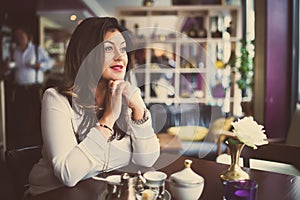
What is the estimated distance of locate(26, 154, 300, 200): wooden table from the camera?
120 cm

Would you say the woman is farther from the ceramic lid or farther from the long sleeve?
the ceramic lid

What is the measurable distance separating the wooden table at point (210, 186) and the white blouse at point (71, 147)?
5cm

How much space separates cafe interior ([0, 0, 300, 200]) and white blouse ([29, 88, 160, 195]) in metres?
0.06


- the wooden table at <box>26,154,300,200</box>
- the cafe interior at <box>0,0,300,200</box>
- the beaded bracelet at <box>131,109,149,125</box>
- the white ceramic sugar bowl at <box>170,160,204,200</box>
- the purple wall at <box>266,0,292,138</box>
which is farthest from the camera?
the purple wall at <box>266,0,292,138</box>

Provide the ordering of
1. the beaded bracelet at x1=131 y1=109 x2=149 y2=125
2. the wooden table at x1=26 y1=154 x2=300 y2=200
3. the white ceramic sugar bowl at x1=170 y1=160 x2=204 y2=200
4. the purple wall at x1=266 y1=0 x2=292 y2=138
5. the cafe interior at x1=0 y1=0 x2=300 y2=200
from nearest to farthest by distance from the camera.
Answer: the white ceramic sugar bowl at x1=170 y1=160 x2=204 y2=200
the wooden table at x1=26 y1=154 x2=300 y2=200
the beaded bracelet at x1=131 y1=109 x2=149 y2=125
the cafe interior at x1=0 y1=0 x2=300 y2=200
the purple wall at x1=266 y1=0 x2=292 y2=138

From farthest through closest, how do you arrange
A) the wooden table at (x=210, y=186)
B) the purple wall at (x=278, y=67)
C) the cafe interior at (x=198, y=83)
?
the purple wall at (x=278, y=67)
the cafe interior at (x=198, y=83)
the wooden table at (x=210, y=186)

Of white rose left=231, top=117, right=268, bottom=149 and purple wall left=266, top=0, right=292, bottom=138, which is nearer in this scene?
white rose left=231, top=117, right=268, bottom=149

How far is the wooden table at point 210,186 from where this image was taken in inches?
47.4

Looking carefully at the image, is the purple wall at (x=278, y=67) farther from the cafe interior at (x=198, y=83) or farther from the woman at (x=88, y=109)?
the woman at (x=88, y=109)

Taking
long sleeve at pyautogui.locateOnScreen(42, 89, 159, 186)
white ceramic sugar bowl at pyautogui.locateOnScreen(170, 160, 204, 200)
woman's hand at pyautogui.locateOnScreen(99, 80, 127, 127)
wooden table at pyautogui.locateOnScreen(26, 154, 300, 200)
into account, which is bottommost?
wooden table at pyautogui.locateOnScreen(26, 154, 300, 200)

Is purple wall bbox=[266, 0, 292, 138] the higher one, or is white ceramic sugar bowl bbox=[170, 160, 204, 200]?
purple wall bbox=[266, 0, 292, 138]

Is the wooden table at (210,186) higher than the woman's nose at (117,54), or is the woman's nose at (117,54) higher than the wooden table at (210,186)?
the woman's nose at (117,54)

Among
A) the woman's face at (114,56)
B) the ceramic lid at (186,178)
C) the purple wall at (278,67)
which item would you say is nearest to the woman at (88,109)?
the woman's face at (114,56)

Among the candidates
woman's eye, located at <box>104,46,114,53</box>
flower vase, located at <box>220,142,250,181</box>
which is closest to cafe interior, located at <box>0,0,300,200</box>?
flower vase, located at <box>220,142,250,181</box>
